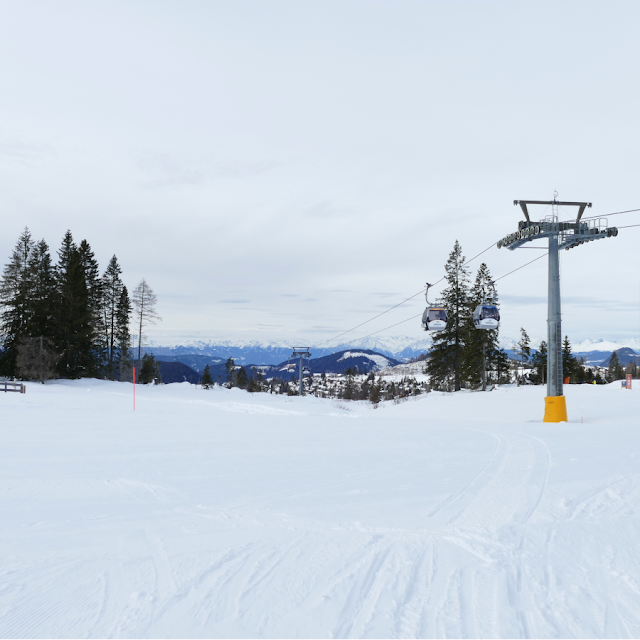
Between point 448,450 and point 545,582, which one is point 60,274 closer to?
point 448,450

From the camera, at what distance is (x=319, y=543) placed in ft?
14.4

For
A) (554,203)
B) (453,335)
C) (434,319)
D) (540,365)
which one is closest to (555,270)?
(554,203)

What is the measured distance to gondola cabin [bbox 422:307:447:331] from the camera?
75.8 feet

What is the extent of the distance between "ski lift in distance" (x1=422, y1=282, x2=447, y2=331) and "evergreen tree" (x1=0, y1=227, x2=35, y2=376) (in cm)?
3416

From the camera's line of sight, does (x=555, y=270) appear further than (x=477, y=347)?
No

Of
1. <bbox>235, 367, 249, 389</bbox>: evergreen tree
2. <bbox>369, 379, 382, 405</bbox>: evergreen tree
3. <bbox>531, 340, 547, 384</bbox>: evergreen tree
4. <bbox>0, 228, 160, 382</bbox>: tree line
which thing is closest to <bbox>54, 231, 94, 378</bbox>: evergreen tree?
<bbox>0, 228, 160, 382</bbox>: tree line

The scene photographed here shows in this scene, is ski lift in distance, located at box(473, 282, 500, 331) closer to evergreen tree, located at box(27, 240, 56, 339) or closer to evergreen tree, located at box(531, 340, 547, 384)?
evergreen tree, located at box(27, 240, 56, 339)

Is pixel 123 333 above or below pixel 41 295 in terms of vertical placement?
below

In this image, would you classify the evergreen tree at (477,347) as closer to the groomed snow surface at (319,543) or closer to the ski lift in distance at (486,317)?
the ski lift in distance at (486,317)

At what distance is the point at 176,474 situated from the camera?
7.44m

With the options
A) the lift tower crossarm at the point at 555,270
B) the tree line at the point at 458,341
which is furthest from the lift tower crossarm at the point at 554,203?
the tree line at the point at 458,341

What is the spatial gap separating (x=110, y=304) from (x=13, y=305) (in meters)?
11.5

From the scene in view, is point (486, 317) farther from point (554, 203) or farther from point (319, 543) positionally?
point (319, 543)

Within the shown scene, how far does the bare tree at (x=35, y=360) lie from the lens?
115 ft
